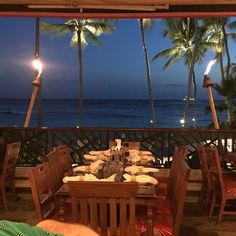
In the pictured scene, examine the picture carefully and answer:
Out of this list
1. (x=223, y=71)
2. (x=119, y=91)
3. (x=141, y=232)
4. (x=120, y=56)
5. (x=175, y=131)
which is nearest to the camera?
(x=141, y=232)

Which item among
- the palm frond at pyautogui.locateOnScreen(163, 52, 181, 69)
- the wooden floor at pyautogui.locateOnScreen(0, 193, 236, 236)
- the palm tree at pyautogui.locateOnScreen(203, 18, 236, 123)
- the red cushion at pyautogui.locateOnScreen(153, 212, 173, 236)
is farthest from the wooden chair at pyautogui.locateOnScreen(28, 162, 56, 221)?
the palm frond at pyautogui.locateOnScreen(163, 52, 181, 69)

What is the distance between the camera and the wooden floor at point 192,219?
482cm

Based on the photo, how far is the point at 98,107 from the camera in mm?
66562

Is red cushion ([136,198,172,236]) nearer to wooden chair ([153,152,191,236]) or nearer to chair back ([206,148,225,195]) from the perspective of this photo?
wooden chair ([153,152,191,236])

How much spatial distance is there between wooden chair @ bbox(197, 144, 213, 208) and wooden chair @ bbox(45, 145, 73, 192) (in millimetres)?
1788

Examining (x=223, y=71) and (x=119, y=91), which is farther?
(x=119, y=91)

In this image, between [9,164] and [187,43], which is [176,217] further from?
[187,43]

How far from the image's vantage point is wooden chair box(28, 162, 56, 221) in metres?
3.19

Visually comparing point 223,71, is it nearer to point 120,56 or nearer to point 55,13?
point 120,56

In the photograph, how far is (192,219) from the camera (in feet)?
17.4

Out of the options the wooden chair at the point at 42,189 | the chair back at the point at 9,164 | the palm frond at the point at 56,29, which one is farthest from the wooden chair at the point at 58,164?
the palm frond at the point at 56,29

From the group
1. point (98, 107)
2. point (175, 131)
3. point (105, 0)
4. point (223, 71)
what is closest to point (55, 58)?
point (223, 71)

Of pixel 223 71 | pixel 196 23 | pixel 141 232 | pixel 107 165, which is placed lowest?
pixel 141 232

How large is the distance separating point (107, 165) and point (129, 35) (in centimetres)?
3446
